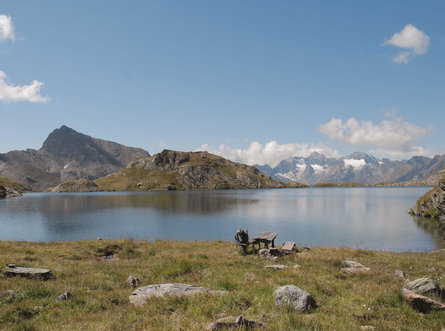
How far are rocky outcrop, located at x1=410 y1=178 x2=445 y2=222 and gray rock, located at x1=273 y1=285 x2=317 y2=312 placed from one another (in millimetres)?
87262

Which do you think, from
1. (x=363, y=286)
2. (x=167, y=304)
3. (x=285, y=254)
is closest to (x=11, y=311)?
(x=167, y=304)

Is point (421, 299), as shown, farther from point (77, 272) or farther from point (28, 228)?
point (28, 228)

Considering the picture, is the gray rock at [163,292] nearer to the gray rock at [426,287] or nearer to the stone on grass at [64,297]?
the stone on grass at [64,297]

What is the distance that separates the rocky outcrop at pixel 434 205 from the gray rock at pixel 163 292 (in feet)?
291

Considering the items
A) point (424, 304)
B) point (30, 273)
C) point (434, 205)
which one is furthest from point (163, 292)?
point (434, 205)

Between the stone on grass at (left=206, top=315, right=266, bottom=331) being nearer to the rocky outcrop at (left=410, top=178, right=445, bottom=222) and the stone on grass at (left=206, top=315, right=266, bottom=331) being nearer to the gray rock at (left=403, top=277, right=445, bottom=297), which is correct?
the gray rock at (left=403, top=277, right=445, bottom=297)

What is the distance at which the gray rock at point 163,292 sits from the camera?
11562 millimetres

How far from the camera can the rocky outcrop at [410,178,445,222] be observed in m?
78.9

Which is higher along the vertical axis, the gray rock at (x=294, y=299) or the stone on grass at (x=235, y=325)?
the stone on grass at (x=235, y=325)

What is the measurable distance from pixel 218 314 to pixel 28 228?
251 feet

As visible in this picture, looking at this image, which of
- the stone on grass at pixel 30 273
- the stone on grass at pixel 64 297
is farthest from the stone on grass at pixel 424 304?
the stone on grass at pixel 30 273

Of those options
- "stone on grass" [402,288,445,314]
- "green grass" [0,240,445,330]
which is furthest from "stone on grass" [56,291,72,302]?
"stone on grass" [402,288,445,314]

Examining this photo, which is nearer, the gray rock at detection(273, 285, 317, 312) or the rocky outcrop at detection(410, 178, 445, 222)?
the gray rock at detection(273, 285, 317, 312)

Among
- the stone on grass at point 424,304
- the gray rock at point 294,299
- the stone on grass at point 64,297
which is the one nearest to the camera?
the stone on grass at point 424,304
